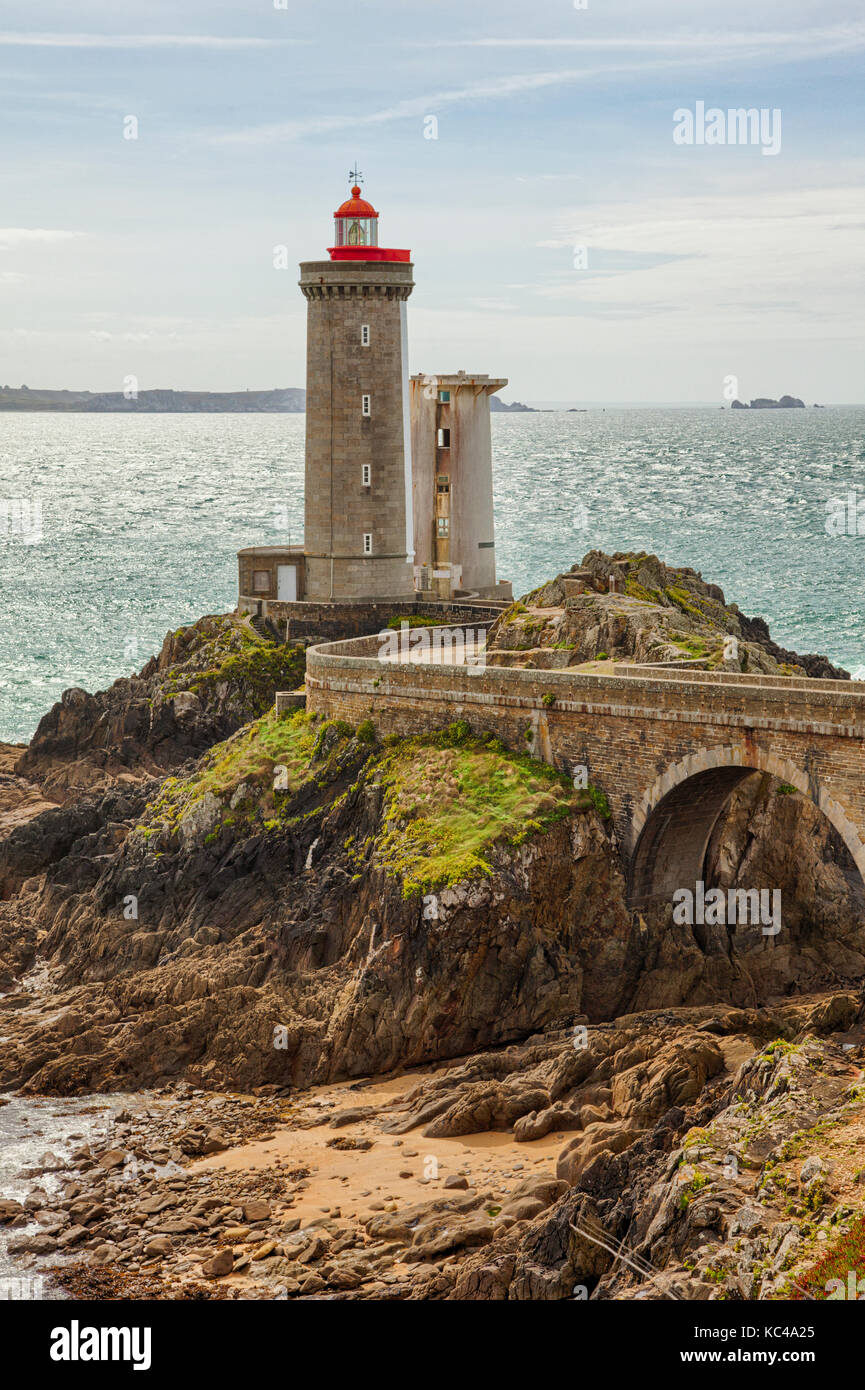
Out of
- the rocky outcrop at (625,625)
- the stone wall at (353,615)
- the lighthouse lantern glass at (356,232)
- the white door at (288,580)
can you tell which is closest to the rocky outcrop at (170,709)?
the stone wall at (353,615)

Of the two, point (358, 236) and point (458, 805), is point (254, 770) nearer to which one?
point (458, 805)

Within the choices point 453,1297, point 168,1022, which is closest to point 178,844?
point 168,1022

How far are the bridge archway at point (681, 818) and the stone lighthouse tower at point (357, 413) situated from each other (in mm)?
21075

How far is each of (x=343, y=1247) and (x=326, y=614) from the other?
1196 inches

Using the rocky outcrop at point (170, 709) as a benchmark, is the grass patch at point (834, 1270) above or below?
below

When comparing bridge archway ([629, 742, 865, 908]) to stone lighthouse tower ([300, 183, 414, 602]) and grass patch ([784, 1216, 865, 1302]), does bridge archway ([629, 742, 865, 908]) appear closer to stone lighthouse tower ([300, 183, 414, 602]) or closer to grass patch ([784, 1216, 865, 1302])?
grass patch ([784, 1216, 865, 1302])

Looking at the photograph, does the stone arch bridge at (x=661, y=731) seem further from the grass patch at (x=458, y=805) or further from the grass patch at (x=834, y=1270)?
the grass patch at (x=834, y=1270)

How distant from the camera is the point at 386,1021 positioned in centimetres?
3362

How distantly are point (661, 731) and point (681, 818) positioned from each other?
216 cm

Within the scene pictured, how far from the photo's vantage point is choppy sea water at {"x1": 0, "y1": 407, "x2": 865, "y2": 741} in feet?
277

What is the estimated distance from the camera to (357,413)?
2074 inches

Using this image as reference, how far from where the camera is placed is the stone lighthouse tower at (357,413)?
2042 inches
